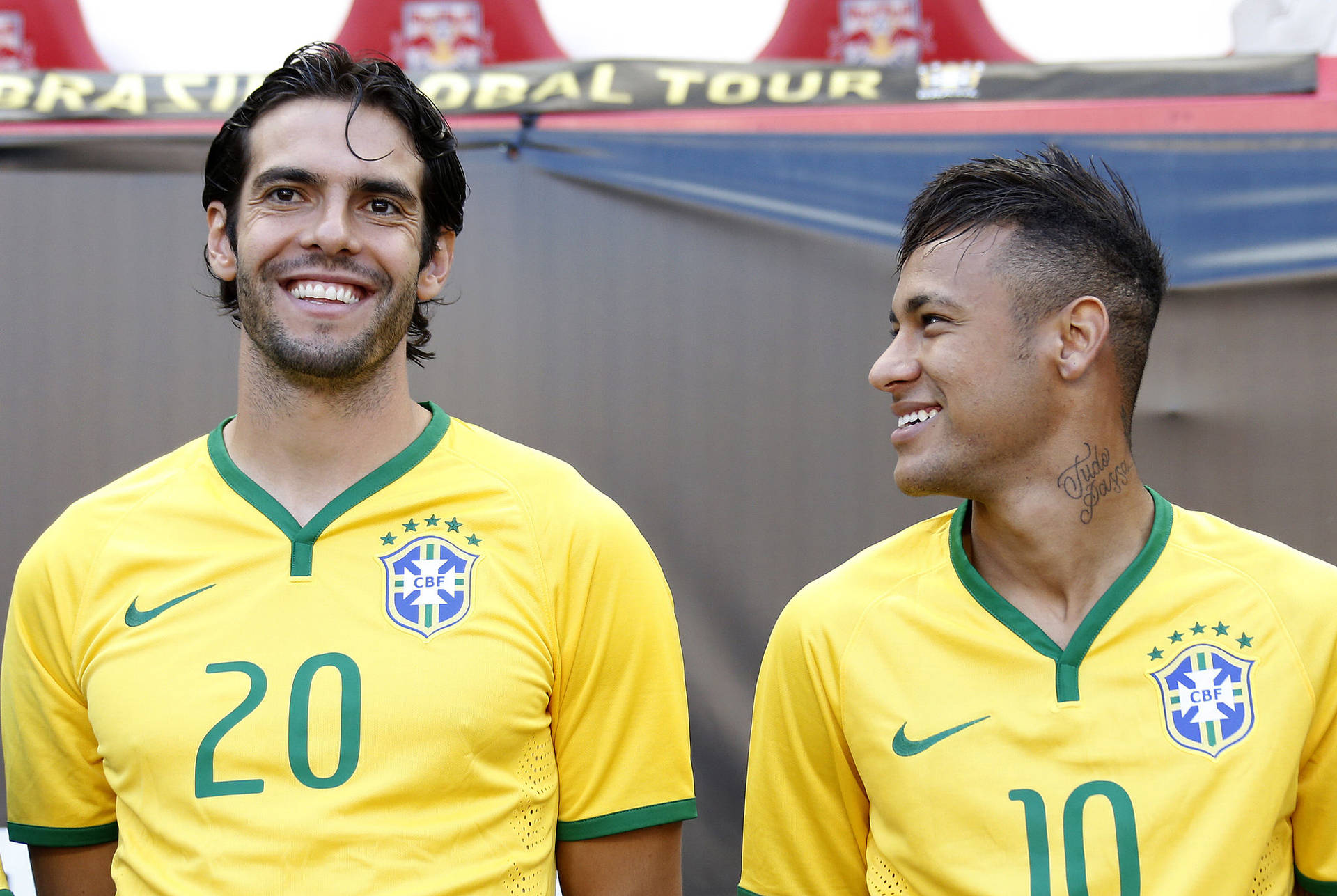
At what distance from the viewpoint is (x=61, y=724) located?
176cm

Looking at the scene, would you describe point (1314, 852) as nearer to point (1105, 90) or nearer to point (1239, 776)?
point (1239, 776)

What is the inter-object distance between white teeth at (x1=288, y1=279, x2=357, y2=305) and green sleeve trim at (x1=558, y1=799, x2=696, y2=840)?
84 cm

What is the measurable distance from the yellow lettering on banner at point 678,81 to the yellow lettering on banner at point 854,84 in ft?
1.10

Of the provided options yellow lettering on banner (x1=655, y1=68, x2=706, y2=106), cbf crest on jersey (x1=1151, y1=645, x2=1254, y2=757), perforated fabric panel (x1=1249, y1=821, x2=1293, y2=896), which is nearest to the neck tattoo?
cbf crest on jersey (x1=1151, y1=645, x2=1254, y2=757)

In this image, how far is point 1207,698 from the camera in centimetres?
165

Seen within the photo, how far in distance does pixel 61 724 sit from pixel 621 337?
1540 mm

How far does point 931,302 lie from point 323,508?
0.95 meters

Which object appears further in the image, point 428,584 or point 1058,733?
point 428,584

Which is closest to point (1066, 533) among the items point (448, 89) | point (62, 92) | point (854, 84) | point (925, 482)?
point (925, 482)

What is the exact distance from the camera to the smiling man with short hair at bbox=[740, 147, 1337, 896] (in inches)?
62.6

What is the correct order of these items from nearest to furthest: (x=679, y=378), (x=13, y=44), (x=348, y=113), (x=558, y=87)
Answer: (x=348, y=113)
(x=679, y=378)
(x=558, y=87)
(x=13, y=44)

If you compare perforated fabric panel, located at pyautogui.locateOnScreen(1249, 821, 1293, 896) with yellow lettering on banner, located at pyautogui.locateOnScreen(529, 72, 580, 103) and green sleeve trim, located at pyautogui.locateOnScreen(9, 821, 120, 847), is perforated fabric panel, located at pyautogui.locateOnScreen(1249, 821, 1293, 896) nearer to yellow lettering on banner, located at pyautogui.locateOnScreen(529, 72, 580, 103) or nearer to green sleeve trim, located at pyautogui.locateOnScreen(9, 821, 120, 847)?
green sleeve trim, located at pyautogui.locateOnScreen(9, 821, 120, 847)

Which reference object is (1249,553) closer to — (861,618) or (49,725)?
(861,618)

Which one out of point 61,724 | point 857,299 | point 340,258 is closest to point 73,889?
point 61,724
